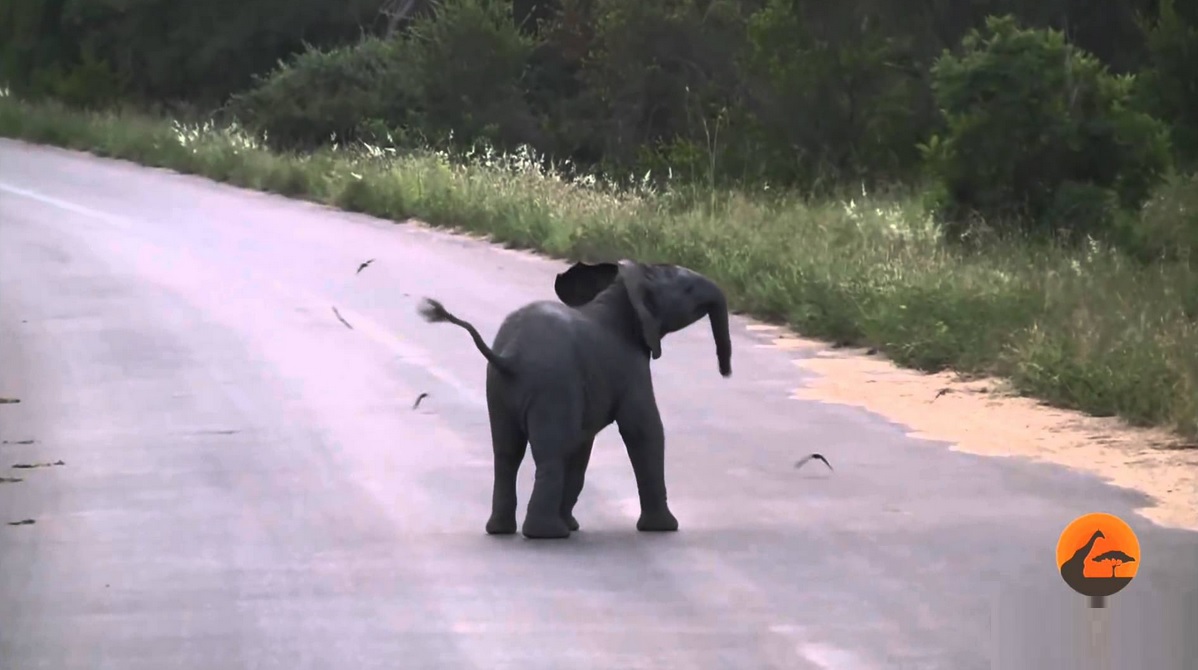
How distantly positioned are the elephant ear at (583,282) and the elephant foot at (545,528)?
885 mm

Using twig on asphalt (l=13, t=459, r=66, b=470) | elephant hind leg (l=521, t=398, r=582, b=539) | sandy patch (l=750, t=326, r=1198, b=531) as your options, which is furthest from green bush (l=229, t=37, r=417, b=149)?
elephant hind leg (l=521, t=398, r=582, b=539)

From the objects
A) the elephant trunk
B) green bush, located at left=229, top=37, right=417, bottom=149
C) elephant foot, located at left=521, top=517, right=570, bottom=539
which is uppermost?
the elephant trunk

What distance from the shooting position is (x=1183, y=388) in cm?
1040

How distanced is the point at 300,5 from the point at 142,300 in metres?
28.1

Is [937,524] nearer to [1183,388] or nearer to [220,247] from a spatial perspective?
[1183,388]

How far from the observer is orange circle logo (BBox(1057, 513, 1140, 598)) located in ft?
19.1

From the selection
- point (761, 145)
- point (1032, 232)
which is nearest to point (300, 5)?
point (761, 145)

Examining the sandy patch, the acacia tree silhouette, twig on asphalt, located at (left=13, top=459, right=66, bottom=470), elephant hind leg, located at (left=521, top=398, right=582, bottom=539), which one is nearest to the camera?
the acacia tree silhouette

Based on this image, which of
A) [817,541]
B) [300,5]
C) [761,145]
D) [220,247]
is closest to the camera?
[817,541]

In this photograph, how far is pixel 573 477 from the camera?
25.2ft

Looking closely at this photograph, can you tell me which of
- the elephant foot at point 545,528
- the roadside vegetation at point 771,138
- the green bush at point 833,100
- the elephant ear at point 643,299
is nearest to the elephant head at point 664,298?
the elephant ear at point 643,299

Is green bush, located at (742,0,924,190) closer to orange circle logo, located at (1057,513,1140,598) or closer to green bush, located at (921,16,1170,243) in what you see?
green bush, located at (921,16,1170,243)

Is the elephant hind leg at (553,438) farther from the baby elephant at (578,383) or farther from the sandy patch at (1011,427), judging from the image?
the sandy patch at (1011,427)

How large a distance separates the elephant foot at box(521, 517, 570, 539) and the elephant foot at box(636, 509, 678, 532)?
1.13 feet
